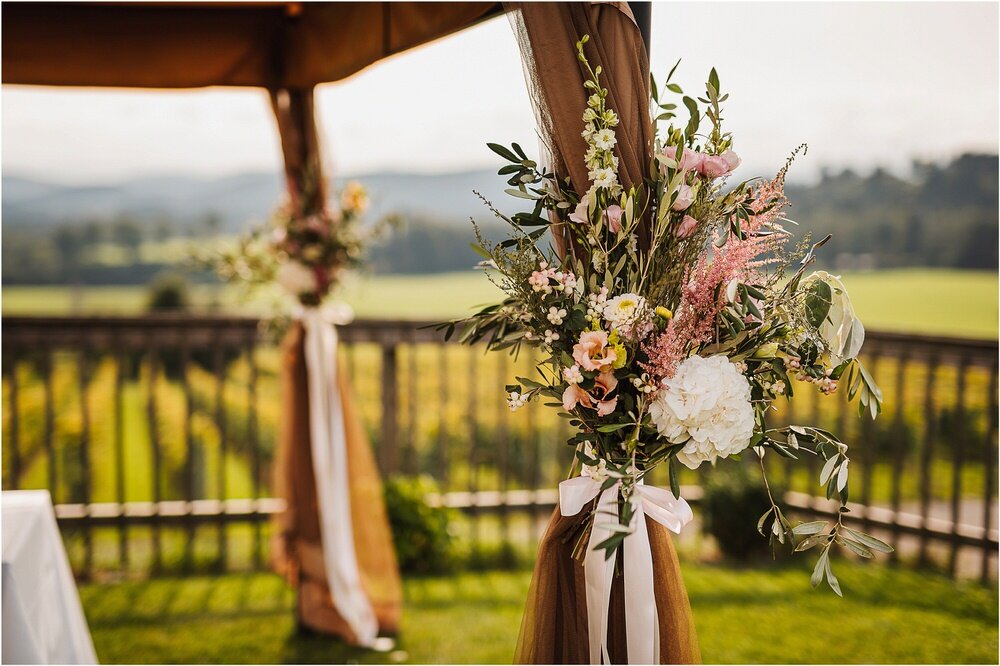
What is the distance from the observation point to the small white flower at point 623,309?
1.11 metres

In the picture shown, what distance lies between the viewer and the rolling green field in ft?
19.3

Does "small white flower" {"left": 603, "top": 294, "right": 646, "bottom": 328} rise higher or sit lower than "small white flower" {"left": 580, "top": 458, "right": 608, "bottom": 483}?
higher

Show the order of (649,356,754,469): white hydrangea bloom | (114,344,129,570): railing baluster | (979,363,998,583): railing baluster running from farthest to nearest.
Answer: (114,344,129,570): railing baluster
(979,363,998,583): railing baluster
(649,356,754,469): white hydrangea bloom

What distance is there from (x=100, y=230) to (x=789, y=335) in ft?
27.8

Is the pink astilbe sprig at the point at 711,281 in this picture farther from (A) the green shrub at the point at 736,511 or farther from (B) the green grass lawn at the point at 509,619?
(A) the green shrub at the point at 736,511

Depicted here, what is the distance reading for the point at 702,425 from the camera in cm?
109

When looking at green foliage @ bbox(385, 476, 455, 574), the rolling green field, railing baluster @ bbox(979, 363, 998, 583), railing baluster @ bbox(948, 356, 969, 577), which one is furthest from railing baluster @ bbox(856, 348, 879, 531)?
green foliage @ bbox(385, 476, 455, 574)

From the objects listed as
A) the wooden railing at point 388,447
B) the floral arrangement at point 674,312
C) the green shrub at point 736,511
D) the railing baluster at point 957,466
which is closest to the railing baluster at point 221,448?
the wooden railing at point 388,447

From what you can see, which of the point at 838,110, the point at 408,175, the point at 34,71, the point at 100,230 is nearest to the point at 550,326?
the point at 34,71

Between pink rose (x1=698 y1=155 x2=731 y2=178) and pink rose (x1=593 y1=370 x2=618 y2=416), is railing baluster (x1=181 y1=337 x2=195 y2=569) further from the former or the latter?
pink rose (x1=698 y1=155 x2=731 y2=178)

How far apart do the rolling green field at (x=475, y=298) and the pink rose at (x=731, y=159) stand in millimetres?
1822

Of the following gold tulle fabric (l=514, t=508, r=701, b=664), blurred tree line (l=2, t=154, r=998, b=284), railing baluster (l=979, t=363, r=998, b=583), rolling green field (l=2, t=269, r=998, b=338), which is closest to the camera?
gold tulle fabric (l=514, t=508, r=701, b=664)

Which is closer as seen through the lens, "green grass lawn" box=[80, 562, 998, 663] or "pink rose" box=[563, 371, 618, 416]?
"pink rose" box=[563, 371, 618, 416]

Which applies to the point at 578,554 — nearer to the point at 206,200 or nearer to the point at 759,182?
the point at 759,182
